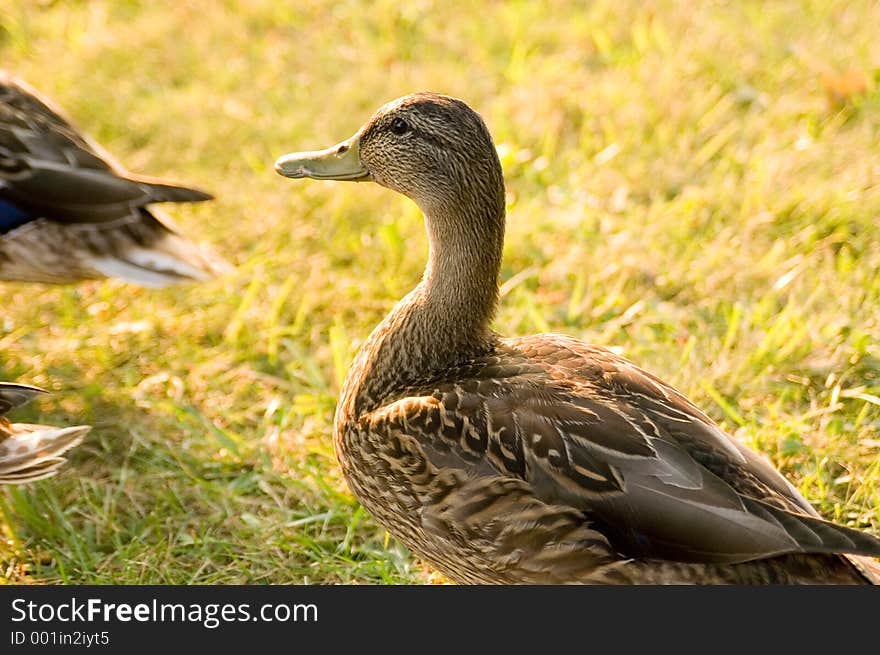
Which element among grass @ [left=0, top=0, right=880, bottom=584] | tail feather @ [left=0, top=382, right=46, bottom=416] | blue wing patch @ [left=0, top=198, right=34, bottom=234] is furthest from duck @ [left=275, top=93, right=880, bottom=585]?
blue wing patch @ [left=0, top=198, right=34, bottom=234]

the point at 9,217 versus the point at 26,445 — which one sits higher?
the point at 9,217

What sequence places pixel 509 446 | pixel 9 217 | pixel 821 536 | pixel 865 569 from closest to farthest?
pixel 821 536 < pixel 865 569 < pixel 509 446 < pixel 9 217

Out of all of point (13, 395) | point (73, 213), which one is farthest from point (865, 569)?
point (73, 213)

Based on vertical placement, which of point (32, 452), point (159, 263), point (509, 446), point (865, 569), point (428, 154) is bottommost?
point (865, 569)

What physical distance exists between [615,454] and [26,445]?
1.64 m

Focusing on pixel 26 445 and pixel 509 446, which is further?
pixel 26 445

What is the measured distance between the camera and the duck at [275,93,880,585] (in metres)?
2.76

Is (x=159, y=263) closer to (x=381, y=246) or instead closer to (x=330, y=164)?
(x=381, y=246)

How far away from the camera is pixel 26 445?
334 centimetres

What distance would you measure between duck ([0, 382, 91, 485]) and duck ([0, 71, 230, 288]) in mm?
809

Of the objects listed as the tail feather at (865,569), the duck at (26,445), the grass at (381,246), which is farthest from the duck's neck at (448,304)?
the tail feather at (865,569)

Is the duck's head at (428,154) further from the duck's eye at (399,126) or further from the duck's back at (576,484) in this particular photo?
the duck's back at (576,484)

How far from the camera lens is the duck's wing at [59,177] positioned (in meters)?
4.06
